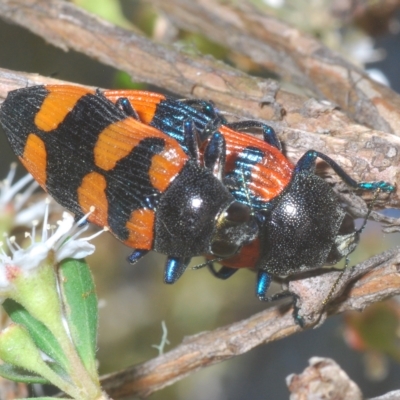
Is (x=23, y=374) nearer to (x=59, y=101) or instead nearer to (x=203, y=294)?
(x=59, y=101)

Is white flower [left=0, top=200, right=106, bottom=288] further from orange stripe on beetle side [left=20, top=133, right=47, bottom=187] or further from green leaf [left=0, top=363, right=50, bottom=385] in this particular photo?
orange stripe on beetle side [left=20, top=133, right=47, bottom=187]

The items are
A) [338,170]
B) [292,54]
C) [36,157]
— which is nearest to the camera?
[338,170]

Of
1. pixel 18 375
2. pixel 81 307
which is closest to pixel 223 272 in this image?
pixel 81 307

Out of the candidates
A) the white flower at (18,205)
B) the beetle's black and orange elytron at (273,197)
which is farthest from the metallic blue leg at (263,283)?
the white flower at (18,205)

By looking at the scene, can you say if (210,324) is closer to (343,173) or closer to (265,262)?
(265,262)

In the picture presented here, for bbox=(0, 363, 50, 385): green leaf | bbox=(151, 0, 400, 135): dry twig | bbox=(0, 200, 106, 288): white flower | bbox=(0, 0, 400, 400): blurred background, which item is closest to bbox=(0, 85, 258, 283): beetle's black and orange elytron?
bbox=(0, 200, 106, 288): white flower

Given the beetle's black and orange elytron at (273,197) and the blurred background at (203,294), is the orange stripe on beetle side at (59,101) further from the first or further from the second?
the blurred background at (203,294)

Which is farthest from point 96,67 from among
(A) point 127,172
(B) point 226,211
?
(B) point 226,211
